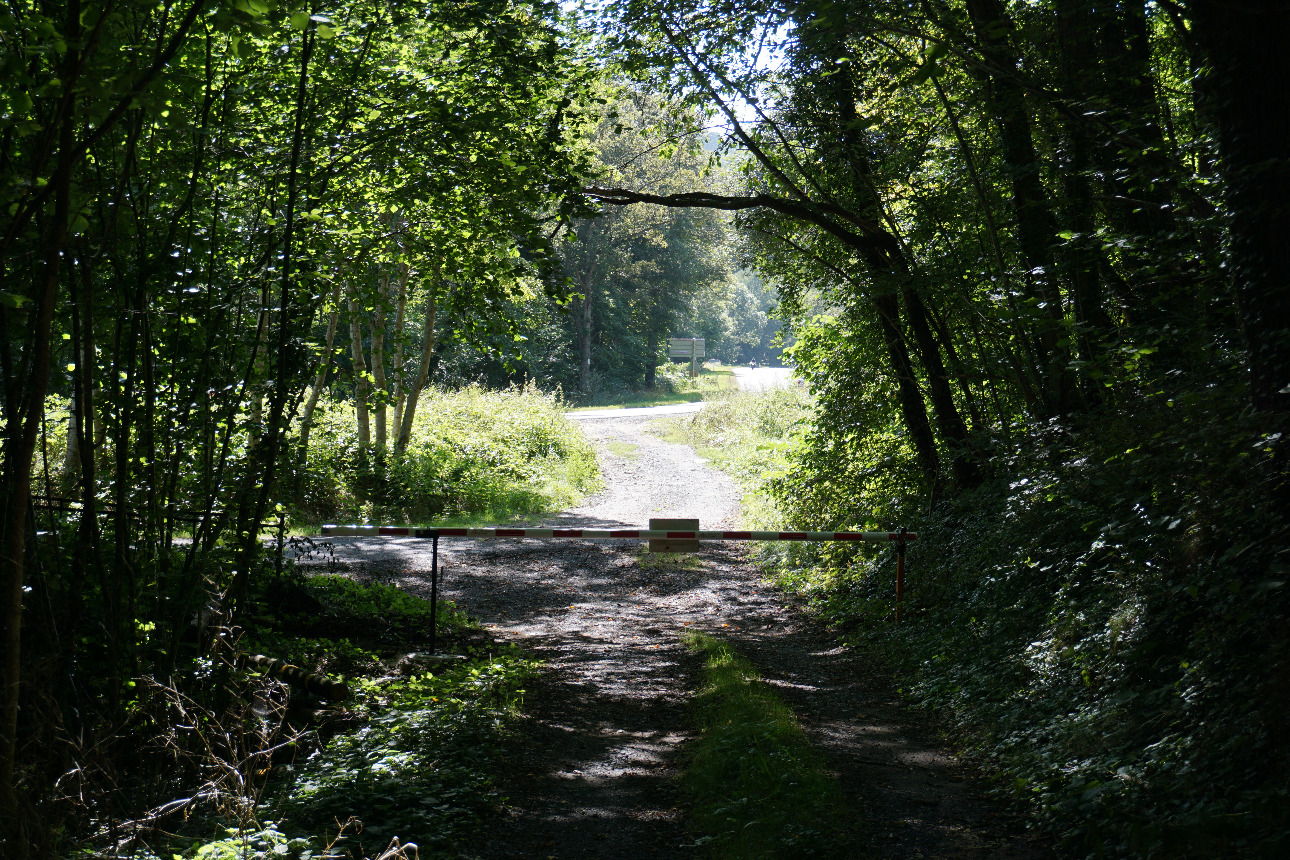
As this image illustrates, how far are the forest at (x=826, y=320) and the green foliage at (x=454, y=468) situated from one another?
18.0 feet

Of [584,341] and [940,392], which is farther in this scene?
[584,341]

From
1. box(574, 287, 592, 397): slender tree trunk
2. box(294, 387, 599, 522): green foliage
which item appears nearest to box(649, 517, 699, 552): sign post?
box(294, 387, 599, 522): green foliage

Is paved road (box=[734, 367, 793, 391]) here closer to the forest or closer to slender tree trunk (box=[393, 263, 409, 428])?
slender tree trunk (box=[393, 263, 409, 428])

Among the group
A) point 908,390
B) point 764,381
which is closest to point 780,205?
point 908,390

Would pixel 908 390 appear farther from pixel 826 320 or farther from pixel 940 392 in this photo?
pixel 826 320

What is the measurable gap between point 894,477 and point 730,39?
19.6 ft

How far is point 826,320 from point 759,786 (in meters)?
9.08

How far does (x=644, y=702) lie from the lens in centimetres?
756

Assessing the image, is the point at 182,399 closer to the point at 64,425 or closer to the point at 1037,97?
the point at 1037,97

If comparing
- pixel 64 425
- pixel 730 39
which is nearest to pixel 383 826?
pixel 730 39

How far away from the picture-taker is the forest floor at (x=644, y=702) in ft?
16.2

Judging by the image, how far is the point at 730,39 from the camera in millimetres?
9680

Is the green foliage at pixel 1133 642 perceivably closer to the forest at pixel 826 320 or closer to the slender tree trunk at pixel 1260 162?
the forest at pixel 826 320

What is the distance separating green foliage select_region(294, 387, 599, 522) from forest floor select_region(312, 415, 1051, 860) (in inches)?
72.7
